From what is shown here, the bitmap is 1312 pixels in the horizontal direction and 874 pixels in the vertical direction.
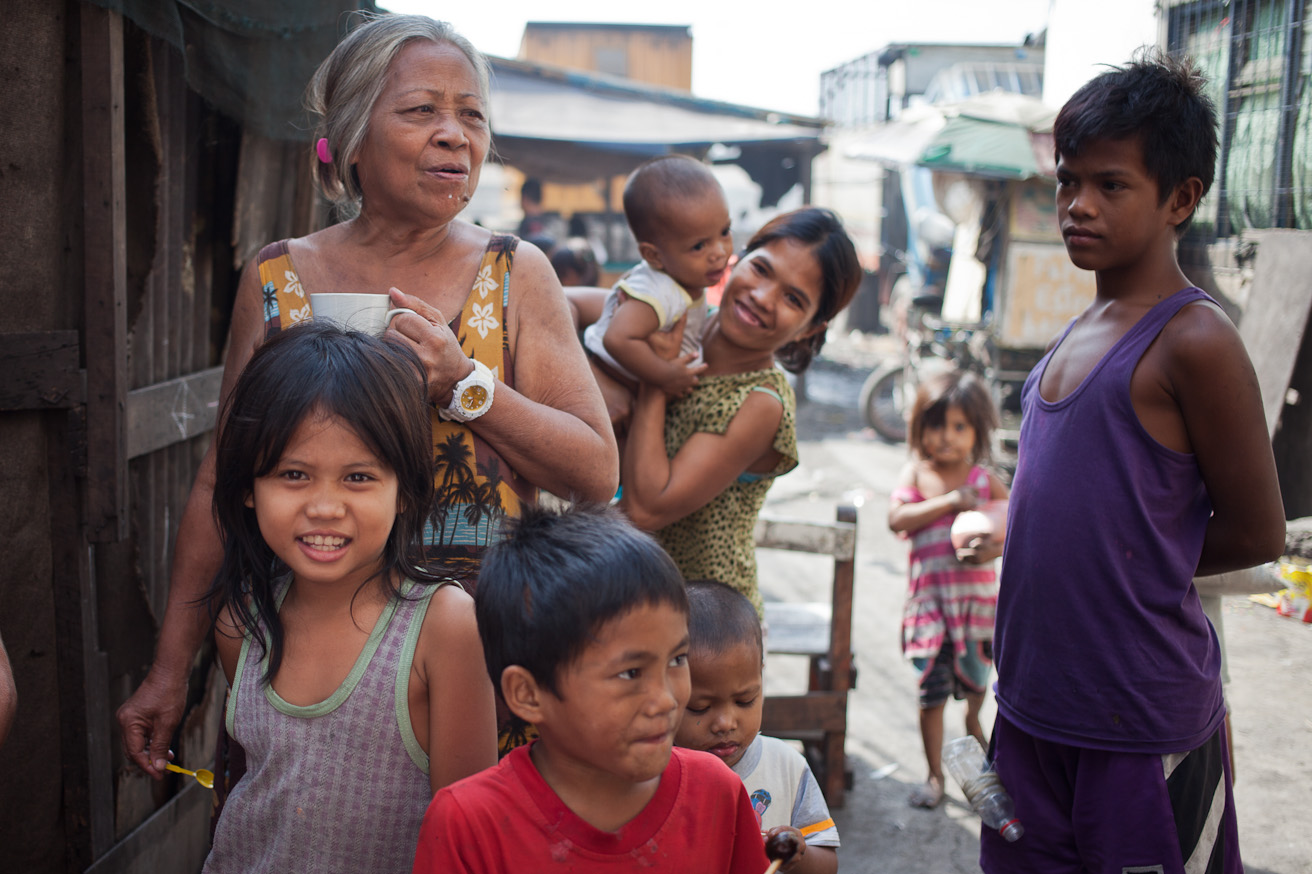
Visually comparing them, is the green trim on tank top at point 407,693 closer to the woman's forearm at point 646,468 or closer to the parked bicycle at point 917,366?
the woman's forearm at point 646,468

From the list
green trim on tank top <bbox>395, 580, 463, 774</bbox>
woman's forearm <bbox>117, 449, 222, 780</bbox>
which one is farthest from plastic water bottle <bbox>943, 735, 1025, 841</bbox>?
woman's forearm <bbox>117, 449, 222, 780</bbox>

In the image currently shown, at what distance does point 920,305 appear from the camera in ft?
39.0

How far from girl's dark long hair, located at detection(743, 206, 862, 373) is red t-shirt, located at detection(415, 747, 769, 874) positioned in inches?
52.7

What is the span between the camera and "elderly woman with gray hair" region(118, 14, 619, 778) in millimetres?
1725

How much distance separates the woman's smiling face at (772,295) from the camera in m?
2.28

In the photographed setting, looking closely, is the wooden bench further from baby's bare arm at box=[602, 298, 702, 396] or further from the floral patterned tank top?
the floral patterned tank top

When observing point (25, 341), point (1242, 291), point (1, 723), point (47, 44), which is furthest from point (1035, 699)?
point (1242, 291)

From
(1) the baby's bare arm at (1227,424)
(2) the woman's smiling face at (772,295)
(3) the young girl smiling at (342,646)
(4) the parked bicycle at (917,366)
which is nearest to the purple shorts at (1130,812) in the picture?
(1) the baby's bare arm at (1227,424)

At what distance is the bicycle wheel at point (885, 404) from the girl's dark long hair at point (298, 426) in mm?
8664

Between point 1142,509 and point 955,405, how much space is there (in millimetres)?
1812

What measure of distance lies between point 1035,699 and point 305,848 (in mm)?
1396

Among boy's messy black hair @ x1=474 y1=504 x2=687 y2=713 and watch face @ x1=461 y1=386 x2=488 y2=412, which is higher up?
watch face @ x1=461 y1=386 x2=488 y2=412

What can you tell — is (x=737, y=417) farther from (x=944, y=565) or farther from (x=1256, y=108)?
(x=1256, y=108)

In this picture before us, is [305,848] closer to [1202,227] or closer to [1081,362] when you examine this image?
[1081,362]
